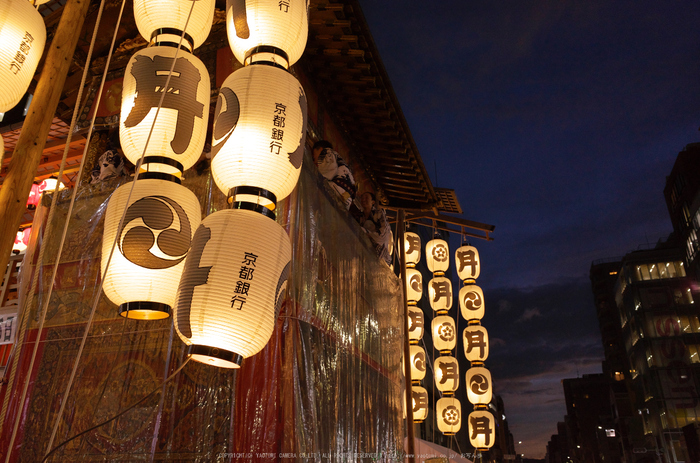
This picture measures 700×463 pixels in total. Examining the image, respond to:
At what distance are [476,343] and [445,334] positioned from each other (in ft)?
3.50

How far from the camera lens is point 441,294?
44.2ft

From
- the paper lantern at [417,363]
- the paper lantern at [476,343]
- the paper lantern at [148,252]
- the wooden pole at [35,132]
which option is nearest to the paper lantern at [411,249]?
the paper lantern at [417,363]

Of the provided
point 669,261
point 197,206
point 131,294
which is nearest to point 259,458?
point 131,294

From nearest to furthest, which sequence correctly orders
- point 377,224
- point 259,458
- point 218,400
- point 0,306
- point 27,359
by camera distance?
point 259,458 → point 218,400 → point 27,359 → point 0,306 → point 377,224

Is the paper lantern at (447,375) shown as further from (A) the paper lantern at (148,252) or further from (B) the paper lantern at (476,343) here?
(A) the paper lantern at (148,252)

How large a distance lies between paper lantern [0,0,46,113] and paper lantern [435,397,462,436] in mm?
12273

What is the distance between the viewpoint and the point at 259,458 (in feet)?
12.4

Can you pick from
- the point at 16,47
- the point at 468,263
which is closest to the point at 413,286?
the point at 468,263

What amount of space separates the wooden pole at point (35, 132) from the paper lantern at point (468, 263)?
1179 cm

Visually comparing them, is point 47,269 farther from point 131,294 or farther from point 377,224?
point 377,224

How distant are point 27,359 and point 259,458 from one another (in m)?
3.14

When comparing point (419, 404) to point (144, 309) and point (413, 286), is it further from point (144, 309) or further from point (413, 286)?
point (144, 309)

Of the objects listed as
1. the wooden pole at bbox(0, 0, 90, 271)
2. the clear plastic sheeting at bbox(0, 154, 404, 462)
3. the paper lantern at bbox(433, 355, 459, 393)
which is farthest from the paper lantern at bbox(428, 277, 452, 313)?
the wooden pole at bbox(0, 0, 90, 271)

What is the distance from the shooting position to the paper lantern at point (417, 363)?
12.3 m
